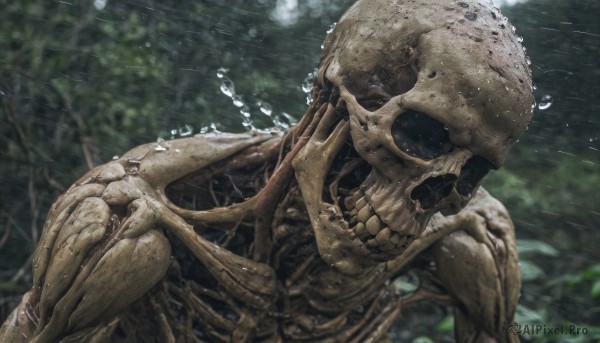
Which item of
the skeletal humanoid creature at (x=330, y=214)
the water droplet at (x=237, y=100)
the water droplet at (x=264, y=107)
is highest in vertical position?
the skeletal humanoid creature at (x=330, y=214)

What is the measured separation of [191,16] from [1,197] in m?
1.68

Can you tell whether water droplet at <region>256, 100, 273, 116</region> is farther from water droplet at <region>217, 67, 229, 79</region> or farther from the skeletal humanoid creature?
the skeletal humanoid creature

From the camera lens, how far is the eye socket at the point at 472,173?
2.26 meters

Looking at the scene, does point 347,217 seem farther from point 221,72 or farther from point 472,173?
point 221,72

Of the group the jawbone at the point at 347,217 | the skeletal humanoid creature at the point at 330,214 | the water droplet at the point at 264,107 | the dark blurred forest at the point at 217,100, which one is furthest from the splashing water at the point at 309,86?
the water droplet at the point at 264,107

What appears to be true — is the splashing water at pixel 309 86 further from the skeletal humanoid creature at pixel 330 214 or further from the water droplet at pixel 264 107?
the water droplet at pixel 264 107

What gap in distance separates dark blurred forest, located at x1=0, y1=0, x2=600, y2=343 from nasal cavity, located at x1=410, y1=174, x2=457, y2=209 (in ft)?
6.78

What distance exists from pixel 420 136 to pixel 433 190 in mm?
147

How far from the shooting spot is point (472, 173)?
2.30 metres

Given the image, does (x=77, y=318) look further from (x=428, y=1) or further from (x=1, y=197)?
(x=1, y=197)

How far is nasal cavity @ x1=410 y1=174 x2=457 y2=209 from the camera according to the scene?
7.21ft

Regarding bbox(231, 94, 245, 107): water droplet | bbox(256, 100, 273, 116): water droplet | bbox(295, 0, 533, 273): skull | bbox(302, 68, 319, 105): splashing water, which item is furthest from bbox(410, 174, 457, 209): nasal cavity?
bbox(256, 100, 273, 116): water droplet

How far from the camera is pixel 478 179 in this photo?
232cm

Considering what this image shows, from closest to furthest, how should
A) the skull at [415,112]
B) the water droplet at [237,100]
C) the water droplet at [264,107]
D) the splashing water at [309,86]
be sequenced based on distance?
the skull at [415,112] < the splashing water at [309,86] < the water droplet at [237,100] < the water droplet at [264,107]
